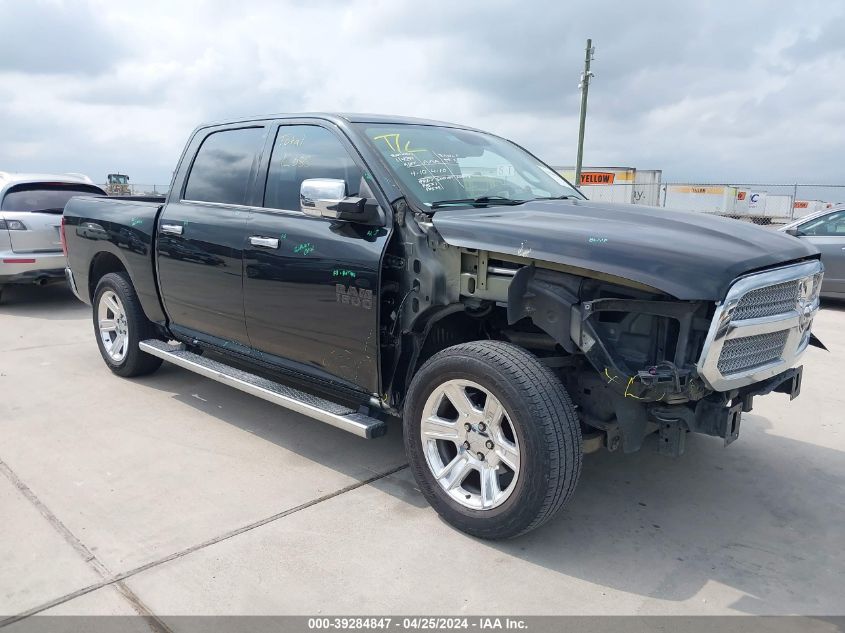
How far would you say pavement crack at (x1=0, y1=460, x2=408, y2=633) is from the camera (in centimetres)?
264

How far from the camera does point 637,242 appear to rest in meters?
2.82

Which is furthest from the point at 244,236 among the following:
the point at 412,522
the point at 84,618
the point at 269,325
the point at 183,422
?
the point at 84,618

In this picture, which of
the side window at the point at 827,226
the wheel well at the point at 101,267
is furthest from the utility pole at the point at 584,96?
the wheel well at the point at 101,267

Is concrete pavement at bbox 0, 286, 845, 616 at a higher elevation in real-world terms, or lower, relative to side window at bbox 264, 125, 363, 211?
lower

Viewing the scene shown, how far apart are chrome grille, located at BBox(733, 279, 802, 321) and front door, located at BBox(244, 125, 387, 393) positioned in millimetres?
1674

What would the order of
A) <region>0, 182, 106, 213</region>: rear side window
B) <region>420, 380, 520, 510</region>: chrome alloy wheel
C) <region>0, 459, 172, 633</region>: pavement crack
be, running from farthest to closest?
1. <region>0, 182, 106, 213</region>: rear side window
2. <region>420, 380, 520, 510</region>: chrome alloy wheel
3. <region>0, 459, 172, 633</region>: pavement crack

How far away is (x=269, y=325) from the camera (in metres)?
4.08

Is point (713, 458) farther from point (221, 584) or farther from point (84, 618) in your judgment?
point (84, 618)

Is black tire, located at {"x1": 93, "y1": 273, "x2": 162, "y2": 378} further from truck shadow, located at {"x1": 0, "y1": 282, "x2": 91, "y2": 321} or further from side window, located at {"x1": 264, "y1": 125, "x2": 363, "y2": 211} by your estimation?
truck shadow, located at {"x1": 0, "y1": 282, "x2": 91, "y2": 321}

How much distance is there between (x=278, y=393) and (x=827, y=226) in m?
8.65

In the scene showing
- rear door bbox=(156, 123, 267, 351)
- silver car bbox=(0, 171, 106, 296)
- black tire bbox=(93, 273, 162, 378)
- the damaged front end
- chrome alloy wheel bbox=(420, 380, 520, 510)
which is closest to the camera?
the damaged front end

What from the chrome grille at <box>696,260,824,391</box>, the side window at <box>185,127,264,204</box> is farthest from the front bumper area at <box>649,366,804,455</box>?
the side window at <box>185,127,264,204</box>

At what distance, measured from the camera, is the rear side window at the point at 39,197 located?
333 inches

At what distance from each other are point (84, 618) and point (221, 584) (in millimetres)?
511
